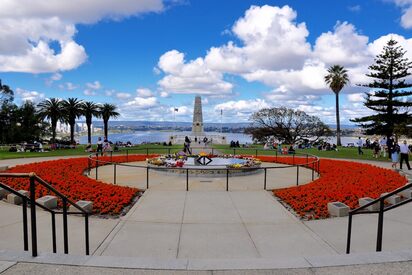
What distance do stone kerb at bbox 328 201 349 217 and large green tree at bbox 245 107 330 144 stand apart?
5409 cm

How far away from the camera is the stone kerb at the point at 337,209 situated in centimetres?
884

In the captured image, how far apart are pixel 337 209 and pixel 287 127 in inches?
2198

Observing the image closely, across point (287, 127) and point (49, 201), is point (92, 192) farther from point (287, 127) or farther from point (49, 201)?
point (287, 127)

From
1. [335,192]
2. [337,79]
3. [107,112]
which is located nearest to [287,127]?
[337,79]

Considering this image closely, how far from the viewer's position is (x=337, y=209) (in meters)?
8.87

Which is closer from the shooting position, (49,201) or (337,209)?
(337,209)

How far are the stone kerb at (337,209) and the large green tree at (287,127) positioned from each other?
5409 centimetres

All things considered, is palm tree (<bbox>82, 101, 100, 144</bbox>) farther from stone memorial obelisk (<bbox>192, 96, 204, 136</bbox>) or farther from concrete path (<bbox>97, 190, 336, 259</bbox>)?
concrete path (<bbox>97, 190, 336, 259</bbox>)

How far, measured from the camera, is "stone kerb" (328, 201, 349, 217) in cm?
884

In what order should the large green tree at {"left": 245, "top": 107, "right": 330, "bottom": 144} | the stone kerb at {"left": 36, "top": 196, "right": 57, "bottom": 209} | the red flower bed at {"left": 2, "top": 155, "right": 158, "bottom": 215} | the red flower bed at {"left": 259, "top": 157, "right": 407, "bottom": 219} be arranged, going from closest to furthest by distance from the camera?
the stone kerb at {"left": 36, "top": 196, "right": 57, "bottom": 209} < the red flower bed at {"left": 2, "top": 155, "right": 158, "bottom": 215} < the red flower bed at {"left": 259, "top": 157, "right": 407, "bottom": 219} < the large green tree at {"left": 245, "top": 107, "right": 330, "bottom": 144}

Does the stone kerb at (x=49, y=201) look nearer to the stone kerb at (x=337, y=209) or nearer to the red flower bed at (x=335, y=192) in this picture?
the red flower bed at (x=335, y=192)

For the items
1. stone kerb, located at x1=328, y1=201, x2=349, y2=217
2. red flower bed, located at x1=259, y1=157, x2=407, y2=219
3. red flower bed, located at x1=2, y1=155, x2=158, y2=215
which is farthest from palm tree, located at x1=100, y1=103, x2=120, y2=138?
stone kerb, located at x1=328, y1=201, x2=349, y2=217

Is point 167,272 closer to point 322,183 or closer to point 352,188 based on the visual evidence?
point 352,188

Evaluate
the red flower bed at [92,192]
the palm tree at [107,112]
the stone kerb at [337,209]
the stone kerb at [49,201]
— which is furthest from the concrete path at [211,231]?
the palm tree at [107,112]
